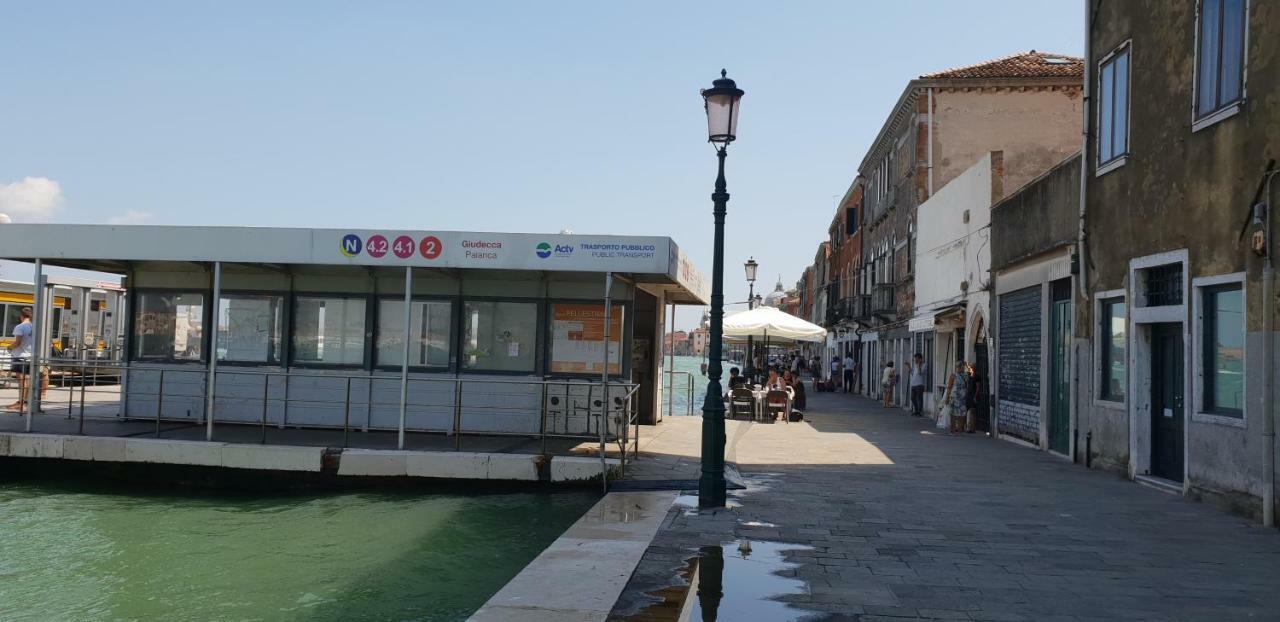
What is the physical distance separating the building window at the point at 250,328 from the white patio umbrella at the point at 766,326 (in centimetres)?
1132

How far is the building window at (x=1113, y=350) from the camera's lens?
13312 mm

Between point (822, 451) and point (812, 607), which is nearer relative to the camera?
point (812, 607)

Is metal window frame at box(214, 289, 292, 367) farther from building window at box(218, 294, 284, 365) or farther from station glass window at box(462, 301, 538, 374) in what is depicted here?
station glass window at box(462, 301, 538, 374)

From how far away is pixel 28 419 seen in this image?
41.2 ft

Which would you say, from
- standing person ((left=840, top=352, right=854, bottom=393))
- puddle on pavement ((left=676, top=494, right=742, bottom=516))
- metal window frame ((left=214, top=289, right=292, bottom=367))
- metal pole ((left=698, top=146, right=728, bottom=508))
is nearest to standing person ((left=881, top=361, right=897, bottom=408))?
standing person ((left=840, top=352, right=854, bottom=393))

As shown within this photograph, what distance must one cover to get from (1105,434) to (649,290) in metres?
7.56

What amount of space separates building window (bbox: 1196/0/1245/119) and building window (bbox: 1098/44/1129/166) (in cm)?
203

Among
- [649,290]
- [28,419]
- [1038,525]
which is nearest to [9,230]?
[28,419]

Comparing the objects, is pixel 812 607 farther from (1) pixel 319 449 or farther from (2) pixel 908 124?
(2) pixel 908 124

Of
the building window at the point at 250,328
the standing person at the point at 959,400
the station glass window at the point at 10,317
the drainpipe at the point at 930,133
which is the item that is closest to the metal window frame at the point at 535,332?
the building window at the point at 250,328

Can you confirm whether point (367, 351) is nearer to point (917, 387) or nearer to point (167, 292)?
point (167, 292)

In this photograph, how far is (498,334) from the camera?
1410cm

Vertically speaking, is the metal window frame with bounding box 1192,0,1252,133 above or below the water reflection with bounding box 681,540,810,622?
above

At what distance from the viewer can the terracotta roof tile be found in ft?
89.7
